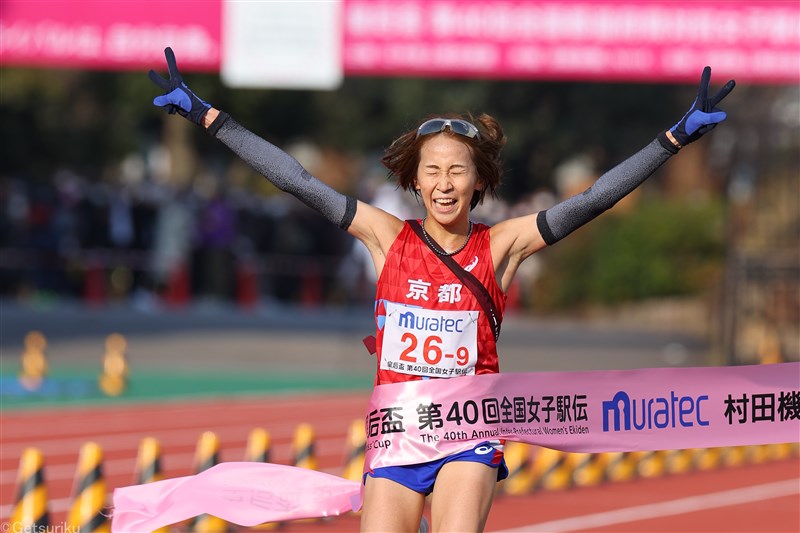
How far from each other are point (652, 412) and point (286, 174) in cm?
190

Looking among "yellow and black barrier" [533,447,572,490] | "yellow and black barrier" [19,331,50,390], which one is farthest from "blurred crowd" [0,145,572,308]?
"yellow and black barrier" [533,447,572,490]

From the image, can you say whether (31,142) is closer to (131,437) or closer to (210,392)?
(210,392)

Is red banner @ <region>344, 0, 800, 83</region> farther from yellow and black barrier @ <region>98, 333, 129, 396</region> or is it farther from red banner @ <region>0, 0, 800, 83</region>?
yellow and black barrier @ <region>98, 333, 129, 396</region>

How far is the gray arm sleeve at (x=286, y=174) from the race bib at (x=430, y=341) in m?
0.45

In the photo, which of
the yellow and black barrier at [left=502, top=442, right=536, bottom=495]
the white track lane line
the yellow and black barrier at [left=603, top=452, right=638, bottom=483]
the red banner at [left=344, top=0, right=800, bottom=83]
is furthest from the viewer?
the red banner at [left=344, top=0, right=800, bottom=83]

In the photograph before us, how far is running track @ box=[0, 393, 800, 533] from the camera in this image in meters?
11.1

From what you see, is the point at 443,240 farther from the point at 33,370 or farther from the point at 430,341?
the point at 33,370

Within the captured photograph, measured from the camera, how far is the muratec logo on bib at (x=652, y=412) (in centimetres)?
640

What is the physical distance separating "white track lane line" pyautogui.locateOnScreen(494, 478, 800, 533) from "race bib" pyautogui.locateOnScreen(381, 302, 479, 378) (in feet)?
16.8

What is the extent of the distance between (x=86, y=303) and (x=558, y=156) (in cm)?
1672

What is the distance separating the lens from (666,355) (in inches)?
959

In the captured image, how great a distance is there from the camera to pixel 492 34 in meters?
18.3

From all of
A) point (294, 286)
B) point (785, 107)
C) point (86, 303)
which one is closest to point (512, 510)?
point (86, 303)

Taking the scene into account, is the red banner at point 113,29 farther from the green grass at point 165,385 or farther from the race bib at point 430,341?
the race bib at point 430,341
